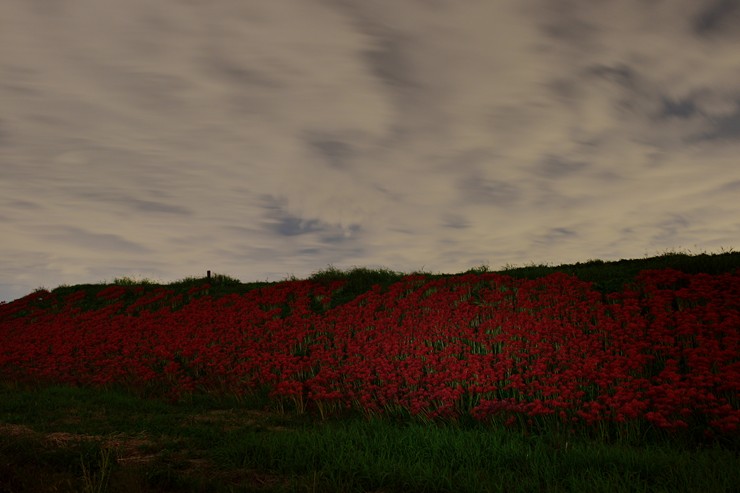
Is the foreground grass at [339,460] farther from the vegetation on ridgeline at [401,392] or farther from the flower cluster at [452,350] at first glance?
the flower cluster at [452,350]

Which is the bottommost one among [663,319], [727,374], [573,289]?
[727,374]

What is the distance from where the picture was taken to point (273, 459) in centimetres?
764

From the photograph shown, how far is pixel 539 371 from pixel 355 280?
966cm

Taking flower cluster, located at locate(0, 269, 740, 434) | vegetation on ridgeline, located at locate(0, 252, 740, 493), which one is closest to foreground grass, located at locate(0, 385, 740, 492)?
vegetation on ridgeline, located at locate(0, 252, 740, 493)

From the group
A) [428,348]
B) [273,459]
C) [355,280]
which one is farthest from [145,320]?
[273,459]

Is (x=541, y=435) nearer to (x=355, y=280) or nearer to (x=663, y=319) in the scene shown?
(x=663, y=319)

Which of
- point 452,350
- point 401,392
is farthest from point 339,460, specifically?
point 452,350

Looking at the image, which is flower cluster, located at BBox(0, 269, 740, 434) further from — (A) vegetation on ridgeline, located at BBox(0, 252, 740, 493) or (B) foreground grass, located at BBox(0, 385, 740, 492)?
(B) foreground grass, located at BBox(0, 385, 740, 492)

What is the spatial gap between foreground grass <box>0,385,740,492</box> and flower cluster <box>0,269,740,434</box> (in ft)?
2.75

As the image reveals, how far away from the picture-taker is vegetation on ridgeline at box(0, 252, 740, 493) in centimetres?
704

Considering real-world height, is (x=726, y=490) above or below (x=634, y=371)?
below

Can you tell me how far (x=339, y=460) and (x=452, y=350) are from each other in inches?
203

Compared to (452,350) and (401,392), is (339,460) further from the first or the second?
(452,350)

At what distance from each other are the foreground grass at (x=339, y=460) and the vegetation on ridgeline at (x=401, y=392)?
4 centimetres
